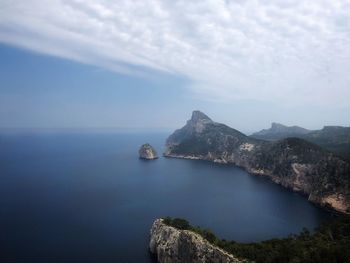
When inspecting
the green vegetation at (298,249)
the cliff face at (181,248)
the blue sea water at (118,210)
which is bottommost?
the blue sea water at (118,210)

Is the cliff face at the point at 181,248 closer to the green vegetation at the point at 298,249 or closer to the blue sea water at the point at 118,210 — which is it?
the green vegetation at the point at 298,249

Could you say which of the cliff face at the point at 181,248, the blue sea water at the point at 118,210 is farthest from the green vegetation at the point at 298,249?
the blue sea water at the point at 118,210

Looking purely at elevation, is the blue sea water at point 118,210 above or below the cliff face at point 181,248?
below

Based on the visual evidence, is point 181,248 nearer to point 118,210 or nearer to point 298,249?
point 298,249

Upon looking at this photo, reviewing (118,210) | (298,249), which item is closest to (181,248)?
(298,249)

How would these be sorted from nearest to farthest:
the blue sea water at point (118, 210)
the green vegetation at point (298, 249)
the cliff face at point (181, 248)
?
1. the green vegetation at point (298, 249)
2. the cliff face at point (181, 248)
3. the blue sea water at point (118, 210)

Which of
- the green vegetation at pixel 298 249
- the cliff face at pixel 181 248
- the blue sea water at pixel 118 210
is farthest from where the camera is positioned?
the blue sea water at pixel 118 210

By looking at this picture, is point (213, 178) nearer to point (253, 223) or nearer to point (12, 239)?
point (253, 223)
